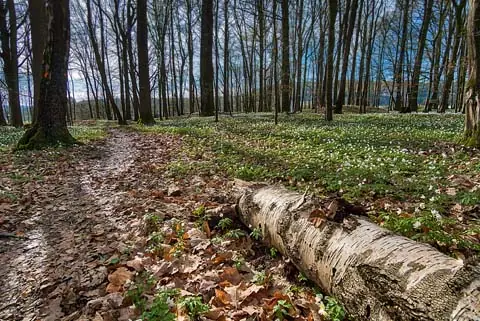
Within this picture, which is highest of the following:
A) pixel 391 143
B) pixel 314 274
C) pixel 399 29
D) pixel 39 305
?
pixel 399 29

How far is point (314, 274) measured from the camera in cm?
270

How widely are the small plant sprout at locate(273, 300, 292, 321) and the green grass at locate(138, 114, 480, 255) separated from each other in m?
1.60

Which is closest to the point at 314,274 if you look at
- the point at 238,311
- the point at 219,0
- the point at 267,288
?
the point at 267,288

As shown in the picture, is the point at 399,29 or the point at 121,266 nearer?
the point at 121,266

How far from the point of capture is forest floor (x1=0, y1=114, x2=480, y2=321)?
8.91 ft

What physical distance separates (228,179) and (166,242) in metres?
2.81

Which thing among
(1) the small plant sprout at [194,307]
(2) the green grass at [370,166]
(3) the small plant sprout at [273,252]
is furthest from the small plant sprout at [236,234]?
(2) the green grass at [370,166]

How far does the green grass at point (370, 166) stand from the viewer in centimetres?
386

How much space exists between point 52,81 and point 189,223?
888 centimetres

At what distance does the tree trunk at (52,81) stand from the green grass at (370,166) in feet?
15.7

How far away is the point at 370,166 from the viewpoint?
6.13 metres

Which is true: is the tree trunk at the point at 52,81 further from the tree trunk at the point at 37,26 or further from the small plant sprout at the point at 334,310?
the small plant sprout at the point at 334,310

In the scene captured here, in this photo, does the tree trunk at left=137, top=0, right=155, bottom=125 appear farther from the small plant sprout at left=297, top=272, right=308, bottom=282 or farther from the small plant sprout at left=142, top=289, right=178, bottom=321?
the small plant sprout at left=297, top=272, right=308, bottom=282

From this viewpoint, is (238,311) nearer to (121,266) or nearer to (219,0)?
(121,266)
